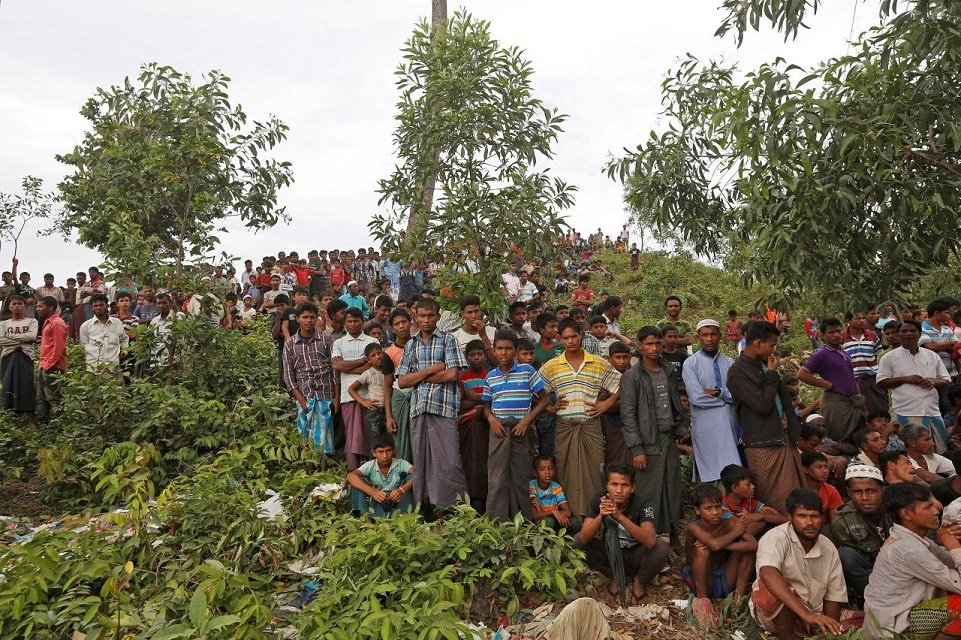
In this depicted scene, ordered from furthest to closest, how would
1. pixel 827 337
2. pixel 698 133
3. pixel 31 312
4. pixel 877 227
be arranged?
pixel 31 312 < pixel 827 337 < pixel 698 133 < pixel 877 227

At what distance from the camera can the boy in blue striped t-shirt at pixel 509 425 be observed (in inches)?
236

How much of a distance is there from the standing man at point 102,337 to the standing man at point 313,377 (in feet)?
9.60

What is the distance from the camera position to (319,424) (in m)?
7.55

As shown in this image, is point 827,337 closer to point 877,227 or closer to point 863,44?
point 877,227

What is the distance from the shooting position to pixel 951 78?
4930 millimetres

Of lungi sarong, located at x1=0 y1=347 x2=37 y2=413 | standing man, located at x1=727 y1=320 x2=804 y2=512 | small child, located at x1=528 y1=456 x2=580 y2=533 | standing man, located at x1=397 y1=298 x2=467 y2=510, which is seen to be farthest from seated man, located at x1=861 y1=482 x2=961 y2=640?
lungi sarong, located at x1=0 y1=347 x2=37 y2=413

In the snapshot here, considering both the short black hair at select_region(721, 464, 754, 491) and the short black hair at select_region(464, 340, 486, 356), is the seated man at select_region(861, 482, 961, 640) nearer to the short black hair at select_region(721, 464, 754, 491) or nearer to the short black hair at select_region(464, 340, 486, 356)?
the short black hair at select_region(721, 464, 754, 491)

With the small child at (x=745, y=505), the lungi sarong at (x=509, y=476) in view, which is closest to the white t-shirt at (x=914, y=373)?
the small child at (x=745, y=505)

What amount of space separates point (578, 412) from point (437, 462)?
1233 mm

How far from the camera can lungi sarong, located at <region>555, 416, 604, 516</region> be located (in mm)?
6074

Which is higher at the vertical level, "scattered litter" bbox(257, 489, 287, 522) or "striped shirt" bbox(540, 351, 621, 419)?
"striped shirt" bbox(540, 351, 621, 419)

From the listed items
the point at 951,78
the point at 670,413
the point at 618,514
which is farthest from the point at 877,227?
the point at 618,514

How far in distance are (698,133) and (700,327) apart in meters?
1.67

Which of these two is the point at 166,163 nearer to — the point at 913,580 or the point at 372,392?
the point at 372,392
